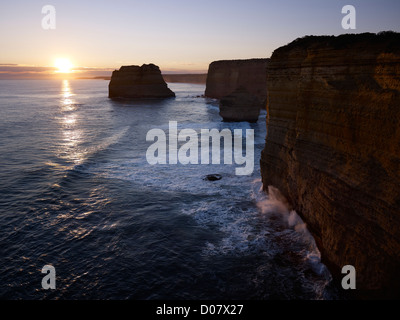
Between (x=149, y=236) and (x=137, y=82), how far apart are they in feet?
285

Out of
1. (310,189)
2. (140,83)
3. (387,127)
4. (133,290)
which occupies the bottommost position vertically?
(133,290)

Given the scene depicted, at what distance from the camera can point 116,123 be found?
42562 millimetres

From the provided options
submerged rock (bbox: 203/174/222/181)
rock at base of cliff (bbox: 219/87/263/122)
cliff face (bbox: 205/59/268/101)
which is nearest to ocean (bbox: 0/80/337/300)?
submerged rock (bbox: 203/174/222/181)

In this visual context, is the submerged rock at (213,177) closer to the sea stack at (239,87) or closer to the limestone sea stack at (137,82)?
the sea stack at (239,87)

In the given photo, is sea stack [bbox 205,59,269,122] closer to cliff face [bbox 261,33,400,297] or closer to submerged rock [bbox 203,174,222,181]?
submerged rock [bbox 203,174,222,181]

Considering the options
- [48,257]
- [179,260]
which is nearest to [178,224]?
[179,260]

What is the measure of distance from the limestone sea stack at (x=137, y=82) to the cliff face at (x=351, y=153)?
84821 mm

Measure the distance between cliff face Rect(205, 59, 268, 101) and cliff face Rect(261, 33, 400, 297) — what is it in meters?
55.2

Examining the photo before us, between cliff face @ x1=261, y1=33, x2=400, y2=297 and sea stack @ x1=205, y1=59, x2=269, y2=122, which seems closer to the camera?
cliff face @ x1=261, y1=33, x2=400, y2=297

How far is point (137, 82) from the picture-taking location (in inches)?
3600

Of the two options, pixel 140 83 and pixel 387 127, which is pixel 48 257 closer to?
pixel 387 127

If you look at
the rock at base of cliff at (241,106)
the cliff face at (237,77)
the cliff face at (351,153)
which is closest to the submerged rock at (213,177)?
the cliff face at (351,153)

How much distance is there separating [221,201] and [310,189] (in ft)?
17.3

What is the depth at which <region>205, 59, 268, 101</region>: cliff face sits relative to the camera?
72.1m
